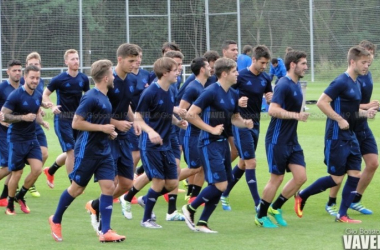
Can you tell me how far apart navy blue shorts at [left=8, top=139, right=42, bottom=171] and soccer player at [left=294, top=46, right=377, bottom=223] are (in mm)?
3908

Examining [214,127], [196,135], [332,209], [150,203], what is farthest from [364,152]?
[150,203]

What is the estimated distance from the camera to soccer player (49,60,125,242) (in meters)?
8.13

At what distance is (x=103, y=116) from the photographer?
833cm

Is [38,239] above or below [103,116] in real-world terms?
below

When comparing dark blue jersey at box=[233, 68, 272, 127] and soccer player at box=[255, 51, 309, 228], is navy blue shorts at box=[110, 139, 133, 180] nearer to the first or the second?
soccer player at box=[255, 51, 309, 228]

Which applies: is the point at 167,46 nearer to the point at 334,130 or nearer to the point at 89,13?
the point at 334,130

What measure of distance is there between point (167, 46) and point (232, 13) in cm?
2132

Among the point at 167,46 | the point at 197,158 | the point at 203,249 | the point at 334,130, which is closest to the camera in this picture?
the point at 203,249

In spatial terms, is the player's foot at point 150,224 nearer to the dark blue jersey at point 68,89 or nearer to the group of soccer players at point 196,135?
the group of soccer players at point 196,135

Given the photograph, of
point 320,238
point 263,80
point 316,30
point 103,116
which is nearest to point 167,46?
point 263,80

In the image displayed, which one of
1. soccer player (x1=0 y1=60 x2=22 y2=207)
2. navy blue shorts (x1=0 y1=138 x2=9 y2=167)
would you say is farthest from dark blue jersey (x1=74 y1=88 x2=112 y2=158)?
navy blue shorts (x1=0 y1=138 x2=9 y2=167)

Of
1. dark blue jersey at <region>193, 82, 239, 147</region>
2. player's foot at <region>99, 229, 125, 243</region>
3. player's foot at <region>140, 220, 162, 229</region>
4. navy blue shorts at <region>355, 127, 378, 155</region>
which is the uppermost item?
dark blue jersey at <region>193, 82, 239, 147</region>

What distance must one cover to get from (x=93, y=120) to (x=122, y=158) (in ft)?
3.25

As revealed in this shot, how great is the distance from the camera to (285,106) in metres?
9.18
